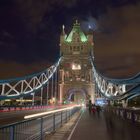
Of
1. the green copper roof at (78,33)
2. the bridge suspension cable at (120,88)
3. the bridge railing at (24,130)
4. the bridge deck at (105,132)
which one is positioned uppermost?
the green copper roof at (78,33)

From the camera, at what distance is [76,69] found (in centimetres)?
15412

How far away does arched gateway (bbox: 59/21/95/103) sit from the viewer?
149m

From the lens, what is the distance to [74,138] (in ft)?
45.6

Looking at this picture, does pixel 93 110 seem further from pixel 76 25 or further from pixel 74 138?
pixel 76 25

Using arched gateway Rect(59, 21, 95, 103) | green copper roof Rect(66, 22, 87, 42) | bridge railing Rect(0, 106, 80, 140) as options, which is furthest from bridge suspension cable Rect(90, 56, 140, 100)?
bridge railing Rect(0, 106, 80, 140)

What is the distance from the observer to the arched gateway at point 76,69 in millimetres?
149000

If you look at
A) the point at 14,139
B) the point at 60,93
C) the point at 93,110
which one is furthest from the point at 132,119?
the point at 60,93

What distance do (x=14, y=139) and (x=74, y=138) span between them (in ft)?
18.6

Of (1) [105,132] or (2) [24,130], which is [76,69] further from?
(2) [24,130]

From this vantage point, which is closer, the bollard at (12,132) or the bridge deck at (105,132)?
the bollard at (12,132)

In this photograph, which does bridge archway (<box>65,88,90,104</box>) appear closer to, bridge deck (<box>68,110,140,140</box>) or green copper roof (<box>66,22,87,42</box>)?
green copper roof (<box>66,22,87,42</box>)

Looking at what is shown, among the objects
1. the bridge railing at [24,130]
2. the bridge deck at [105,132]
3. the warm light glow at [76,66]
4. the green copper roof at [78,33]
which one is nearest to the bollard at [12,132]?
the bridge railing at [24,130]

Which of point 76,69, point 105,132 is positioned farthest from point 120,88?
point 105,132

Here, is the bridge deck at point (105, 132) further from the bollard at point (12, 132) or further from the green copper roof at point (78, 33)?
the green copper roof at point (78, 33)
